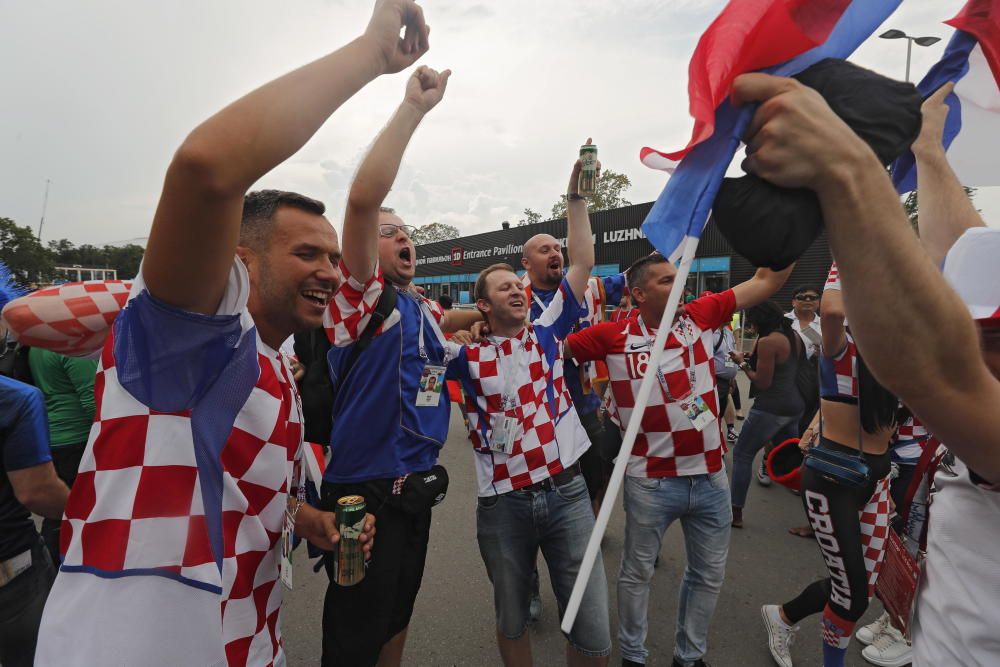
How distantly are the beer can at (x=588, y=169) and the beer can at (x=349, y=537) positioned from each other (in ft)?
6.53

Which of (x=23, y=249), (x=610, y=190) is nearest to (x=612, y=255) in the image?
(x=610, y=190)

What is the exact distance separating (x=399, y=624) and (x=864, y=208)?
2.30 meters

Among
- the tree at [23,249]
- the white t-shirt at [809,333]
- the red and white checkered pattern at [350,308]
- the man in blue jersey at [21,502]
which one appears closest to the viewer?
the man in blue jersey at [21,502]

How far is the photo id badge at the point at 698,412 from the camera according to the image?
243 cm

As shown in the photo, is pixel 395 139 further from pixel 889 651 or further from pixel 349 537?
pixel 889 651

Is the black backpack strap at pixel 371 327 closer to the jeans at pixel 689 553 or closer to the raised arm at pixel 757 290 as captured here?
the jeans at pixel 689 553

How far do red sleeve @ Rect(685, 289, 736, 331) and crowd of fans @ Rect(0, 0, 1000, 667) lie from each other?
19 millimetres

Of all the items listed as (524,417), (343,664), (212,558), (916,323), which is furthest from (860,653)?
(212,558)

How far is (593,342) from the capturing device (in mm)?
2654

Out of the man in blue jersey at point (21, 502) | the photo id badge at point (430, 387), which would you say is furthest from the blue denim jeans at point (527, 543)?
the man in blue jersey at point (21, 502)

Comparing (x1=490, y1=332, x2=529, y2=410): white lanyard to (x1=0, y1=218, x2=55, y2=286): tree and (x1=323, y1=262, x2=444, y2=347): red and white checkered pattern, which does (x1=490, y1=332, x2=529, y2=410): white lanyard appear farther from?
(x1=0, y1=218, x2=55, y2=286): tree

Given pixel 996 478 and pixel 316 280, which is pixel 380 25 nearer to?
pixel 316 280

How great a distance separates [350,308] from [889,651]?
327cm

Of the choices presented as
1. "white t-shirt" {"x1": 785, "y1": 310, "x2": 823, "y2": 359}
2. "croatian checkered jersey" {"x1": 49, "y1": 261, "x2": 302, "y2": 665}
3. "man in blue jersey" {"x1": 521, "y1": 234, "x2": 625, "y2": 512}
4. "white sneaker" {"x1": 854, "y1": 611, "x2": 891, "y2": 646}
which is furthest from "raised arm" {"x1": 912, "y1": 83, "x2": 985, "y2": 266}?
"white t-shirt" {"x1": 785, "y1": 310, "x2": 823, "y2": 359}
